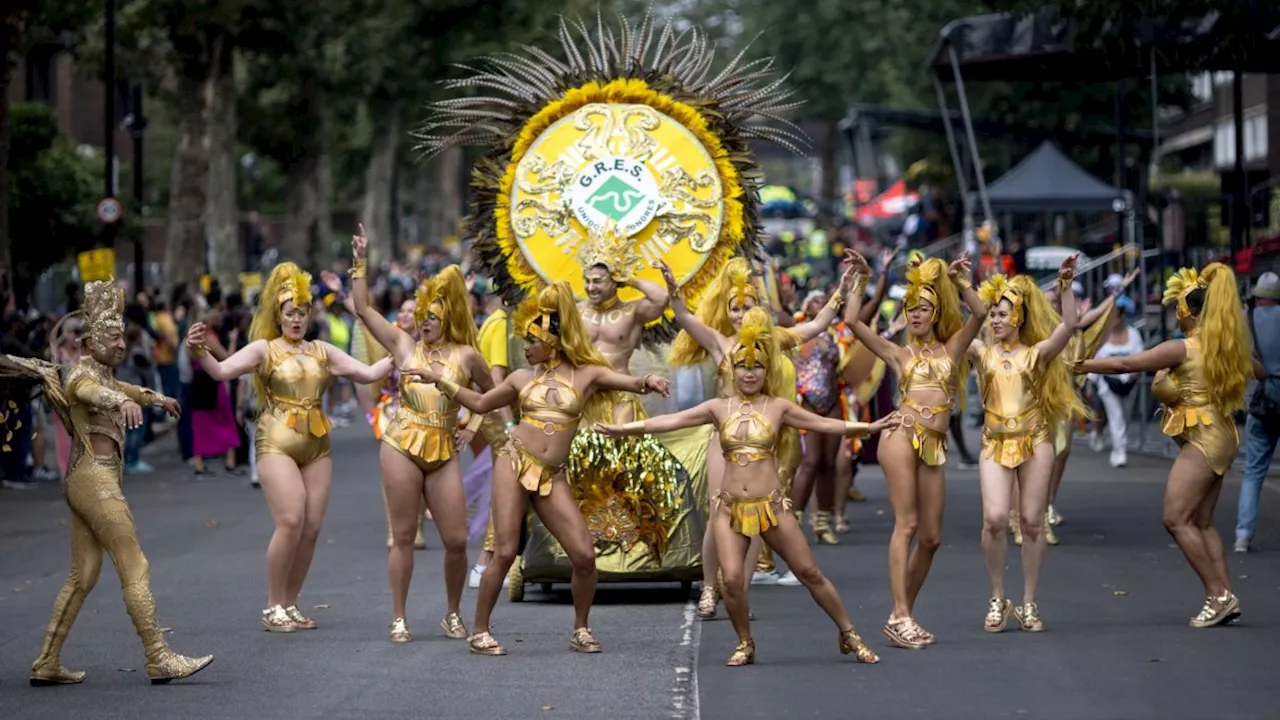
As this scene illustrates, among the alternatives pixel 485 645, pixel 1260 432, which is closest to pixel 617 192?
pixel 485 645

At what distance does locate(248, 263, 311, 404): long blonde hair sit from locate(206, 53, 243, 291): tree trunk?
83.6 ft

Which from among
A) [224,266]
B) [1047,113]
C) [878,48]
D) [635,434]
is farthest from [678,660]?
[878,48]

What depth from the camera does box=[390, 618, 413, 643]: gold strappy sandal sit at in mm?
11367

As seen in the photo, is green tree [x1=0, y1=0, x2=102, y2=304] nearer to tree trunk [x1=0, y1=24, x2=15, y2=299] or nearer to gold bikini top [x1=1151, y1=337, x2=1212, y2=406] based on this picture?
tree trunk [x1=0, y1=24, x2=15, y2=299]

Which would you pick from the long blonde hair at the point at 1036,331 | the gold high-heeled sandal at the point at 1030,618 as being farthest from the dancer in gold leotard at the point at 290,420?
the gold high-heeled sandal at the point at 1030,618

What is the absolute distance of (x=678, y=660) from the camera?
418 inches

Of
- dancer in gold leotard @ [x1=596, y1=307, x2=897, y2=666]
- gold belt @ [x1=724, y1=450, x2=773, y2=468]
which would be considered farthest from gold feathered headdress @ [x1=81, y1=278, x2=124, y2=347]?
gold belt @ [x1=724, y1=450, x2=773, y2=468]

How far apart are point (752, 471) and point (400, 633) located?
2195 millimetres

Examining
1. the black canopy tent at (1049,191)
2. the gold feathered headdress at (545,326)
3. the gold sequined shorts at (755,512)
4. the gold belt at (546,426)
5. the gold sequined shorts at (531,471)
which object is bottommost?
the gold sequined shorts at (755,512)

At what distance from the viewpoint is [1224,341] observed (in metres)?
11.6

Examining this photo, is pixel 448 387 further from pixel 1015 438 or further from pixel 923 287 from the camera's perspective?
pixel 1015 438

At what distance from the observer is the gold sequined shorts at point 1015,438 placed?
1148cm

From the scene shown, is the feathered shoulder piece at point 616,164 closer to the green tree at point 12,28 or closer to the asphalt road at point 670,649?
the asphalt road at point 670,649

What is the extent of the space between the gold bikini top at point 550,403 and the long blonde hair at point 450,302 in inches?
28.9
